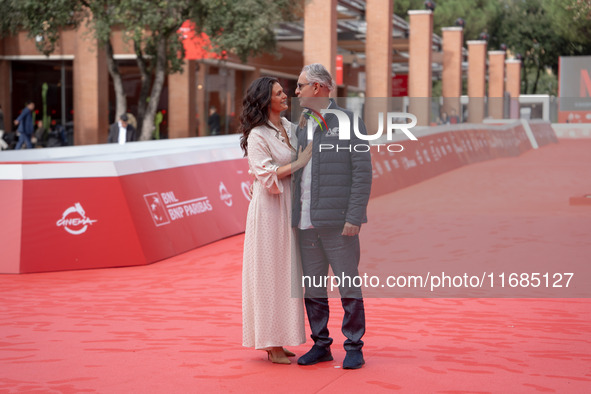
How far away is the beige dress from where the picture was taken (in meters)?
5.34

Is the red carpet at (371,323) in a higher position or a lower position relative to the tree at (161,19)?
lower

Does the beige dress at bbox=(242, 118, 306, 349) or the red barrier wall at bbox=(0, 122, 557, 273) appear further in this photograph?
the red barrier wall at bbox=(0, 122, 557, 273)

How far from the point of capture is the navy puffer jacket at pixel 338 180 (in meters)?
5.24

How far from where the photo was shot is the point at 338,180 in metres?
5.28

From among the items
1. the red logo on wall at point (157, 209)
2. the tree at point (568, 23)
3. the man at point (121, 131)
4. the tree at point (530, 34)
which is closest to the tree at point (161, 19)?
the man at point (121, 131)

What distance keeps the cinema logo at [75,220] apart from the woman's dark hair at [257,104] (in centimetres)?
461

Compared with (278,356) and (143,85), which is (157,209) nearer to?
(278,356)

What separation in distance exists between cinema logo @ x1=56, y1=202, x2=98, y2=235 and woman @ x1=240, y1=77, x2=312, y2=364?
455 centimetres

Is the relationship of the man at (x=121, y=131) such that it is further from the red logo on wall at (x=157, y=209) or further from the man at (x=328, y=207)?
the man at (x=328, y=207)

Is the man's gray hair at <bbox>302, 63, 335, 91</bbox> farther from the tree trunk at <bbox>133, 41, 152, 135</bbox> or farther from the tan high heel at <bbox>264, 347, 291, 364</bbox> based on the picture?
the tree trunk at <bbox>133, 41, 152, 135</bbox>

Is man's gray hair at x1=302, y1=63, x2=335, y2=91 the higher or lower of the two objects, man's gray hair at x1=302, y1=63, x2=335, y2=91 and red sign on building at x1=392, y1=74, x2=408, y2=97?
the lower

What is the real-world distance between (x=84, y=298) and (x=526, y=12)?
62.2m

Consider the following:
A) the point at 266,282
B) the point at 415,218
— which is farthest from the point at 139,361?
the point at 415,218

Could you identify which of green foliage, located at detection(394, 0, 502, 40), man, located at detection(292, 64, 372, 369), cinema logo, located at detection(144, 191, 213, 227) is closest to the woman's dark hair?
man, located at detection(292, 64, 372, 369)
